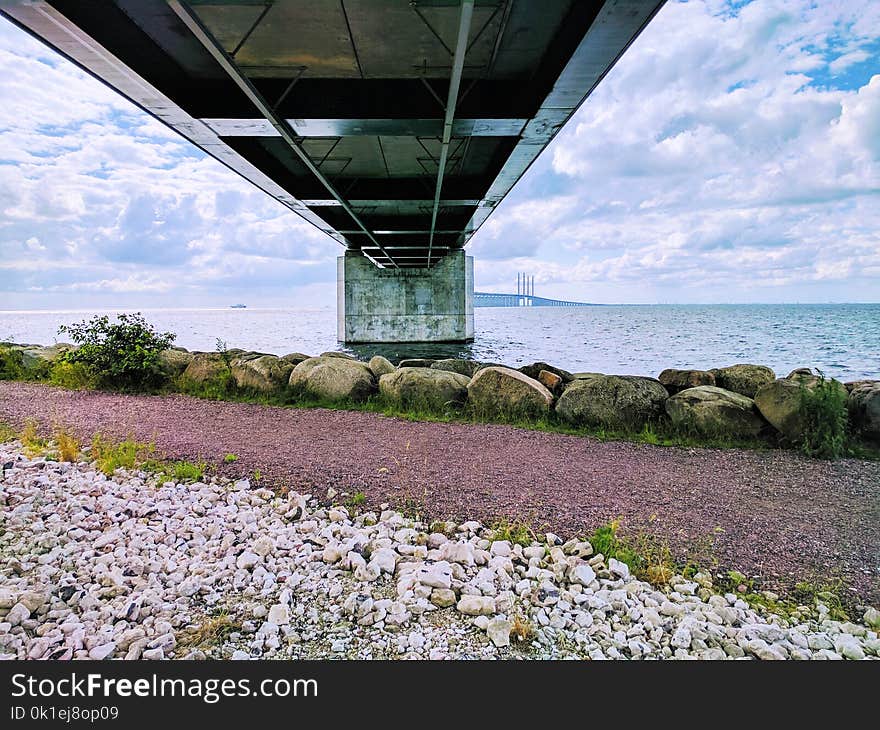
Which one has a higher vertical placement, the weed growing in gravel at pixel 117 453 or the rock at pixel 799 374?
the rock at pixel 799 374

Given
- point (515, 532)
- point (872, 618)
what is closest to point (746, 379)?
point (872, 618)

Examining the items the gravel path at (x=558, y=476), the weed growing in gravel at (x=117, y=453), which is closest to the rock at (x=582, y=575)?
the gravel path at (x=558, y=476)

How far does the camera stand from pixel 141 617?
3.42 m

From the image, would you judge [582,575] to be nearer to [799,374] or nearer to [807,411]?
[807,411]

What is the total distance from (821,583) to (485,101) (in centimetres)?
972

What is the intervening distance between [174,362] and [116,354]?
116 cm

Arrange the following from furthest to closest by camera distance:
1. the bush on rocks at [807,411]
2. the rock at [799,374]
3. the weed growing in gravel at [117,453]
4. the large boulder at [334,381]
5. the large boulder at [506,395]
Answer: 1. the large boulder at [334,381]
2. the rock at [799,374]
3. the large boulder at [506,395]
4. the bush on rocks at [807,411]
5. the weed growing in gravel at [117,453]

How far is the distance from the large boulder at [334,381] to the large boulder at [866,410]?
8.41 meters

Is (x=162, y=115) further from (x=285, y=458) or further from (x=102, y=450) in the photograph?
(x=285, y=458)

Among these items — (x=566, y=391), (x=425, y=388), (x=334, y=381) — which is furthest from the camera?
(x=334, y=381)

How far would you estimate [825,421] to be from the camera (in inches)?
319

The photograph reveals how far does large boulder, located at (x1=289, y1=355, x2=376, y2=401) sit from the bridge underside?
185 inches

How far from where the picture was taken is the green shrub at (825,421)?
26.0ft

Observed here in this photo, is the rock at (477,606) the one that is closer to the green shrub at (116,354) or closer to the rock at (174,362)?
the green shrub at (116,354)
